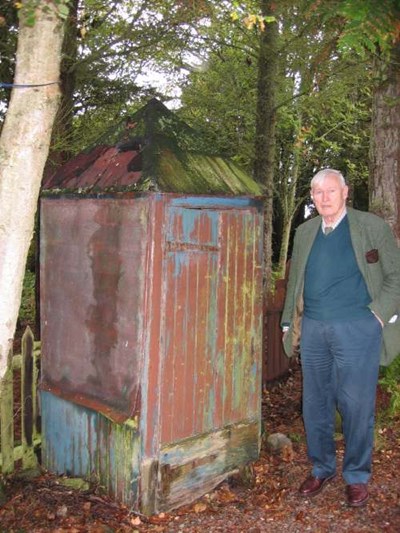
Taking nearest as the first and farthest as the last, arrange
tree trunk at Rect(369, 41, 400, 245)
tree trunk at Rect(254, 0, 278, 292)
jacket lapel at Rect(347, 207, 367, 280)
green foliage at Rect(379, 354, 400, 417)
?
jacket lapel at Rect(347, 207, 367, 280)
green foliage at Rect(379, 354, 400, 417)
tree trunk at Rect(369, 41, 400, 245)
tree trunk at Rect(254, 0, 278, 292)

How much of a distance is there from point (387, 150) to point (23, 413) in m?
4.17

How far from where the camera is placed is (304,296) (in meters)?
3.96

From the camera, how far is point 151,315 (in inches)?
142

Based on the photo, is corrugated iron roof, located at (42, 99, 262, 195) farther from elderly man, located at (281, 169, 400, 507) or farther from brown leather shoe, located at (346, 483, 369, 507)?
brown leather shoe, located at (346, 483, 369, 507)

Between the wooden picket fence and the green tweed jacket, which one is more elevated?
the green tweed jacket

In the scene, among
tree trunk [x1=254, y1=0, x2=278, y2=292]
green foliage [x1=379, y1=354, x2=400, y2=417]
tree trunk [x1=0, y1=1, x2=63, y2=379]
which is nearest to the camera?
tree trunk [x1=0, y1=1, x2=63, y2=379]

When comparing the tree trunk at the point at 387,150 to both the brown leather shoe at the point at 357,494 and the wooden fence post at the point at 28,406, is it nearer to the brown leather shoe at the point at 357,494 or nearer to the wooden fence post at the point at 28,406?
the brown leather shoe at the point at 357,494

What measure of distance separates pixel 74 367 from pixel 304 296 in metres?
1.82

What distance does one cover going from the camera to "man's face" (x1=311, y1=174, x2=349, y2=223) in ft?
12.2

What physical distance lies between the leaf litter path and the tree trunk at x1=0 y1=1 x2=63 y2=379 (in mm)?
1377

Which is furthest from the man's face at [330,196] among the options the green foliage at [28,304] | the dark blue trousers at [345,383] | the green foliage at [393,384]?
the green foliage at [28,304]

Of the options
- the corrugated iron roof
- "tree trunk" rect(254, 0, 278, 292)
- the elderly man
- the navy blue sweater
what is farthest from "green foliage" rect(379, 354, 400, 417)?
"tree trunk" rect(254, 0, 278, 292)

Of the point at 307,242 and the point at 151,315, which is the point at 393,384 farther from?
the point at 151,315

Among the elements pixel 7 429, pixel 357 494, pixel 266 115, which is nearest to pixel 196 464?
pixel 357 494
